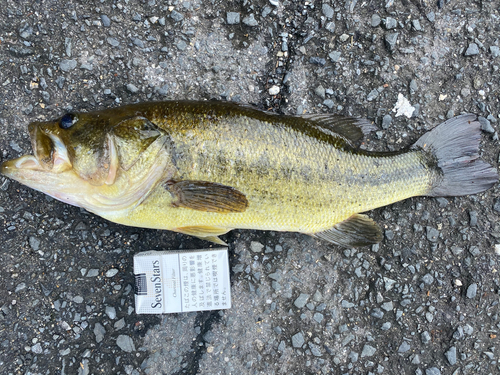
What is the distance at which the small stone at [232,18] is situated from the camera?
275 centimetres

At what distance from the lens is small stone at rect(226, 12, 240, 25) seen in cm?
275

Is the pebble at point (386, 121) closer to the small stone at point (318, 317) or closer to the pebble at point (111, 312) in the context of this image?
the small stone at point (318, 317)

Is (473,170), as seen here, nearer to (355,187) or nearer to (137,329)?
(355,187)

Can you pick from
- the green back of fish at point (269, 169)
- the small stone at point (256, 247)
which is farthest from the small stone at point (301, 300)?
the green back of fish at point (269, 169)

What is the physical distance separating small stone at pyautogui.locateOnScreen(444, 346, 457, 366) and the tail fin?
4.21ft

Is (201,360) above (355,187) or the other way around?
the other way around

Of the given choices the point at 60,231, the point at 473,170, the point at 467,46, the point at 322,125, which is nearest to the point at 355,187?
the point at 322,125

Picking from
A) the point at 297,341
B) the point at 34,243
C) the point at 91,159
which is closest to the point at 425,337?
the point at 297,341

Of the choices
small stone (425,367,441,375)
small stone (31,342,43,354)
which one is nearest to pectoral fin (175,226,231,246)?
small stone (31,342,43,354)

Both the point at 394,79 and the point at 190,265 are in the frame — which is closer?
the point at 190,265

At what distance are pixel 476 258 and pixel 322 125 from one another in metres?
1.73

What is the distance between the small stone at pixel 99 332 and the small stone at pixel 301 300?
1.54 m

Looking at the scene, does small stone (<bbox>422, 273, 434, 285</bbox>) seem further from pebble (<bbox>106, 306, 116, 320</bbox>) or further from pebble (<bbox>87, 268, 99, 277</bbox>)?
pebble (<bbox>87, 268, 99, 277</bbox>)

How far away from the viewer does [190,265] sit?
254 centimetres
